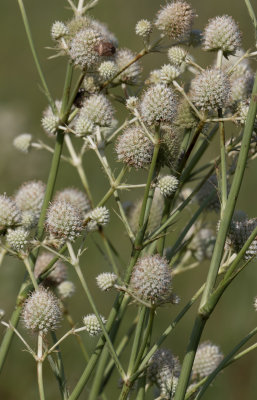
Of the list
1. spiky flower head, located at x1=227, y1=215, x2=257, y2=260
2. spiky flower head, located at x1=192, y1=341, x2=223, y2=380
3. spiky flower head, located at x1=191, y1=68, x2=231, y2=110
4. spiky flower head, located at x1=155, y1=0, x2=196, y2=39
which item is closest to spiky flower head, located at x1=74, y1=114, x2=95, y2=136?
spiky flower head, located at x1=191, y1=68, x2=231, y2=110

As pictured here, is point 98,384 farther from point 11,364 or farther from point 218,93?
point 11,364

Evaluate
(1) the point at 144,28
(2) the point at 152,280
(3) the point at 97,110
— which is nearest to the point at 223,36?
(1) the point at 144,28

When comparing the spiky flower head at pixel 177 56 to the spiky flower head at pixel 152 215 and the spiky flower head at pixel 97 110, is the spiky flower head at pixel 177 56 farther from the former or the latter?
the spiky flower head at pixel 152 215

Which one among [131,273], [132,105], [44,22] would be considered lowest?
[131,273]

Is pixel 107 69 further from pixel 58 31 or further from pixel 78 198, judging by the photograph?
pixel 78 198

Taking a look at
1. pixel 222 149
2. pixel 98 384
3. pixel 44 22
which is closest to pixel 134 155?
pixel 222 149

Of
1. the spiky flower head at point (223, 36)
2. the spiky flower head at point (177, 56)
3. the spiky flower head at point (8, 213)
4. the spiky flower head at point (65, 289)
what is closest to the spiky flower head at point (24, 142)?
the spiky flower head at point (65, 289)
